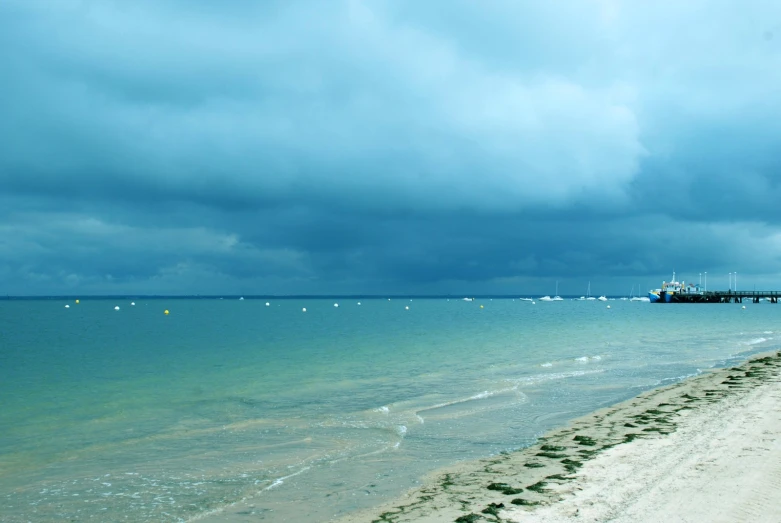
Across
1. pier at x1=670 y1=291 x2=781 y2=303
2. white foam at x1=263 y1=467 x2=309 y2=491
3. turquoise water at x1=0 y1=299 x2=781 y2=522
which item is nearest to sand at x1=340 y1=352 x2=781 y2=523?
turquoise water at x1=0 y1=299 x2=781 y2=522

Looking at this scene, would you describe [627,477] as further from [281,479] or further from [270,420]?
[270,420]

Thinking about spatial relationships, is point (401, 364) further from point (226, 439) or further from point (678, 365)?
point (226, 439)

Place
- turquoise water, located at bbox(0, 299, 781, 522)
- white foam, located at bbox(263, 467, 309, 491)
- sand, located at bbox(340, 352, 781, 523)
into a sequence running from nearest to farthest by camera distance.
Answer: sand, located at bbox(340, 352, 781, 523), turquoise water, located at bbox(0, 299, 781, 522), white foam, located at bbox(263, 467, 309, 491)

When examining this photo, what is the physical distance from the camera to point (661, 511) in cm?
789

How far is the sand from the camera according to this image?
811 cm

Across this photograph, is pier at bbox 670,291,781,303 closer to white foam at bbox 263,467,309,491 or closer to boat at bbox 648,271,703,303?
boat at bbox 648,271,703,303

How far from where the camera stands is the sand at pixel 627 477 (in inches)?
319

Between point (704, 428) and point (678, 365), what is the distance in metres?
19.9

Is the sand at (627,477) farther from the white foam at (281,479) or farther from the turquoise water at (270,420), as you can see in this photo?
the white foam at (281,479)

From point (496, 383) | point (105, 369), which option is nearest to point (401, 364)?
point (496, 383)

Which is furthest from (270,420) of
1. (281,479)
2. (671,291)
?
(671,291)

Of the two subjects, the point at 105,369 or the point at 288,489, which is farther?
the point at 105,369

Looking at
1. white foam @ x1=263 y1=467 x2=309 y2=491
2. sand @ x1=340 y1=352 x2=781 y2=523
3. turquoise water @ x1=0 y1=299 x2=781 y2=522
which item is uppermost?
sand @ x1=340 y1=352 x2=781 y2=523

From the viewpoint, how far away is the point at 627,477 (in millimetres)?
9711
